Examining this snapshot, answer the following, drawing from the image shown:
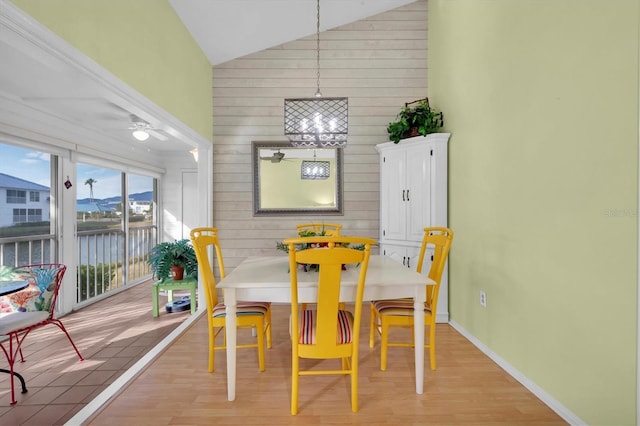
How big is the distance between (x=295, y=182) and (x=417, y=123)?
1583mm

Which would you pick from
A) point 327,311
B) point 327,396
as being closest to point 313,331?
point 327,311

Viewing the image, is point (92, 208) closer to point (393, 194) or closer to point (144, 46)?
point (144, 46)

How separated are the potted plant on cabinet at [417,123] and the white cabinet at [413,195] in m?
0.08

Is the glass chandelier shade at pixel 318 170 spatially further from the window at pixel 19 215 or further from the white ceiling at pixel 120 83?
the window at pixel 19 215

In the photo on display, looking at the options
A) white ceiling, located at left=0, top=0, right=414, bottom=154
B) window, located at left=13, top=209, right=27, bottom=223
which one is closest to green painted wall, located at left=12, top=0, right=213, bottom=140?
white ceiling, located at left=0, top=0, right=414, bottom=154

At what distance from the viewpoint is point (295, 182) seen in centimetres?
385

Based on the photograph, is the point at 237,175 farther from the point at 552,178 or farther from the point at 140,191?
the point at 552,178

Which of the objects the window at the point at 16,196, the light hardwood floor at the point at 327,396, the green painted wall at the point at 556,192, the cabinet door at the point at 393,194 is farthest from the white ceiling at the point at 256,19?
the light hardwood floor at the point at 327,396

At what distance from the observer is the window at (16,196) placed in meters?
3.20

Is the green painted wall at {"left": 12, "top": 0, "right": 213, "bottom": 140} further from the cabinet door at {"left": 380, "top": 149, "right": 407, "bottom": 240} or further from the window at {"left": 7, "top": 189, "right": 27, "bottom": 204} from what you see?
the cabinet door at {"left": 380, "top": 149, "right": 407, "bottom": 240}

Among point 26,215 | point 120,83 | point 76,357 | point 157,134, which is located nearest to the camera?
point 120,83

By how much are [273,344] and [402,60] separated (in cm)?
353

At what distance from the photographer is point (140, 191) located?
529 cm

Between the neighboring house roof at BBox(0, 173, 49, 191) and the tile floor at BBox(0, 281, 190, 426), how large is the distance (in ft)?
5.07
